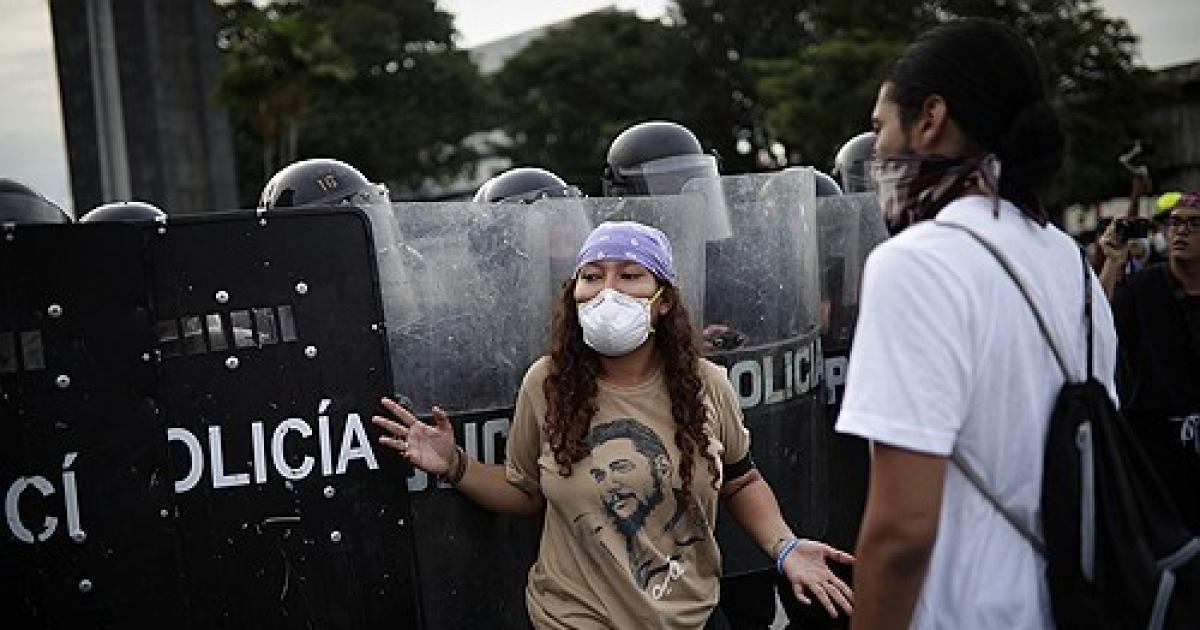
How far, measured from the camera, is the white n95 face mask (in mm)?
2650

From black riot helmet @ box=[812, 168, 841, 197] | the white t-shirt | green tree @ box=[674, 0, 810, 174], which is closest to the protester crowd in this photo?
the white t-shirt

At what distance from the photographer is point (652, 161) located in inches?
187

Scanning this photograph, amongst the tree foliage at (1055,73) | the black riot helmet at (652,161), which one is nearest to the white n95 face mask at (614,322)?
the black riot helmet at (652,161)

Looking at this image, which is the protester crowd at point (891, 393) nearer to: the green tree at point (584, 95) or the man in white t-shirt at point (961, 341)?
the man in white t-shirt at point (961, 341)

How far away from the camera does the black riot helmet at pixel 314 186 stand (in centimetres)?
401

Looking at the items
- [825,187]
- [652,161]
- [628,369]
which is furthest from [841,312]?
[628,369]

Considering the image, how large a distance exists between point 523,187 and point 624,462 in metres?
1.95

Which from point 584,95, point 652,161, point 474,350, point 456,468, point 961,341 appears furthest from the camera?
point 584,95

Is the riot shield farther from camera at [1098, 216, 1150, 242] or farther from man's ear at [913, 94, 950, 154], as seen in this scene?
camera at [1098, 216, 1150, 242]

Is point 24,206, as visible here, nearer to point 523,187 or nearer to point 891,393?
point 523,187

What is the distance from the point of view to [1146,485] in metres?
1.81

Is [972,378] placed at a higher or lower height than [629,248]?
lower

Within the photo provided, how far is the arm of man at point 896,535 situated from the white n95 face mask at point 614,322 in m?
0.99

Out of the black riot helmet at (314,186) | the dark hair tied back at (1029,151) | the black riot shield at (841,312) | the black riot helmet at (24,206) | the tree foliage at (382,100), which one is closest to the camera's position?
the dark hair tied back at (1029,151)
